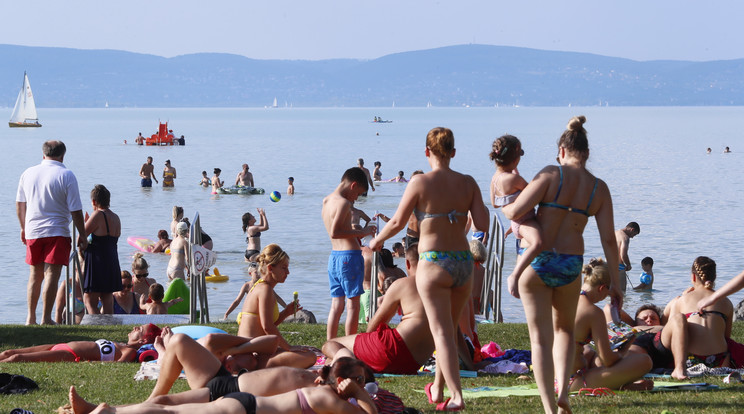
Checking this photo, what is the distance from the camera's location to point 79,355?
7848 mm

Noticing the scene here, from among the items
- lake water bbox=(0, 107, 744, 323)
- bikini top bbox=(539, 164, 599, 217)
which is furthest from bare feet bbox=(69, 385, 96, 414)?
lake water bbox=(0, 107, 744, 323)

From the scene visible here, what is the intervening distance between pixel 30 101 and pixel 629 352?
335ft

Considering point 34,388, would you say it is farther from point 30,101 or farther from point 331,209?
point 30,101

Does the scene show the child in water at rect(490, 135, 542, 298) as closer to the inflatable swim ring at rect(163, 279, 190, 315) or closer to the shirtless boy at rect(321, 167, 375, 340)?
the shirtless boy at rect(321, 167, 375, 340)

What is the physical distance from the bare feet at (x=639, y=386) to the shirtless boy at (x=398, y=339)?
4.53ft

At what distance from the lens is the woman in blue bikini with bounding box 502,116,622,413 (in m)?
5.13

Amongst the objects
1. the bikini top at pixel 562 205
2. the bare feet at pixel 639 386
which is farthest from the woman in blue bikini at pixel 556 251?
the bare feet at pixel 639 386

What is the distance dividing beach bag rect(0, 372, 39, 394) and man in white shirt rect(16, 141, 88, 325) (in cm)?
331

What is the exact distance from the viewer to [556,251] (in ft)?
16.9

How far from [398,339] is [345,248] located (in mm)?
1394

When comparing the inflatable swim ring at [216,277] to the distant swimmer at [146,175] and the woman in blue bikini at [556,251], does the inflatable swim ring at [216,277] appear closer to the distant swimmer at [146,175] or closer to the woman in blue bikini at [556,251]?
the woman in blue bikini at [556,251]

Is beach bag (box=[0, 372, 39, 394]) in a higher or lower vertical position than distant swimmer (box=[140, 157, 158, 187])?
higher

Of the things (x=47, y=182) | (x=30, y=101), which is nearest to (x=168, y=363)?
(x=47, y=182)

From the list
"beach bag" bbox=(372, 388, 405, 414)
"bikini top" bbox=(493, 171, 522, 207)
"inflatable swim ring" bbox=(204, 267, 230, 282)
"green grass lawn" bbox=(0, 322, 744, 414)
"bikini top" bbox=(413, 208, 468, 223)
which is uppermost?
"bikini top" bbox=(493, 171, 522, 207)
